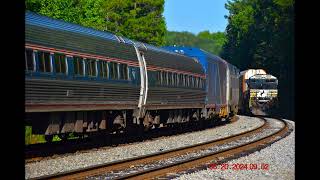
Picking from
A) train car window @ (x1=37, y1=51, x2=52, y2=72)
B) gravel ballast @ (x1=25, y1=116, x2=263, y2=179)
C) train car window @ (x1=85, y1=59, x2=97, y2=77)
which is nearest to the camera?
gravel ballast @ (x1=25, y1=116, x2=263, y2=179)

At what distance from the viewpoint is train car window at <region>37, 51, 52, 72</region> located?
11.7 m

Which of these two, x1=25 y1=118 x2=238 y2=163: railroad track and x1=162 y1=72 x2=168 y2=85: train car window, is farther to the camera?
x1=162 y1=72 x2=168 y2=85: train car window

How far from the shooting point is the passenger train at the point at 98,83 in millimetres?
11914

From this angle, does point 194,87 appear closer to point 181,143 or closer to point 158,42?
point 181,143

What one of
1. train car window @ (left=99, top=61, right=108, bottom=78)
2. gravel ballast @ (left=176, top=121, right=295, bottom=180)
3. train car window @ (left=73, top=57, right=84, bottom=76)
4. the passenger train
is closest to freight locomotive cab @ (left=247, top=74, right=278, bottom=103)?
the passenger train

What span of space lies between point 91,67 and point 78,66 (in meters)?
0.82

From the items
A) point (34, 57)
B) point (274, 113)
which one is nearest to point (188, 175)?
point (34, 57)

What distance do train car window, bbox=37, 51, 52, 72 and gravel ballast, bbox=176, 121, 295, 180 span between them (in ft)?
13.9

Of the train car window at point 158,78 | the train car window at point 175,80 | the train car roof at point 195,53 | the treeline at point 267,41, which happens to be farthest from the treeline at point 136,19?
the train car window at point 158,78

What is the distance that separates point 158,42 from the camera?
2459 inches

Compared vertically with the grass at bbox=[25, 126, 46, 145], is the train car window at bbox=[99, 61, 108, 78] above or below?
above

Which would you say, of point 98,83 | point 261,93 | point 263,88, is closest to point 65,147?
point 98,83

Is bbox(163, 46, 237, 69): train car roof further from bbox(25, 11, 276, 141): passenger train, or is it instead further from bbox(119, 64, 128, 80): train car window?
bbox(119, 64, 128, 80): train car window

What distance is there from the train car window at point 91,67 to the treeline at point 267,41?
112ft
